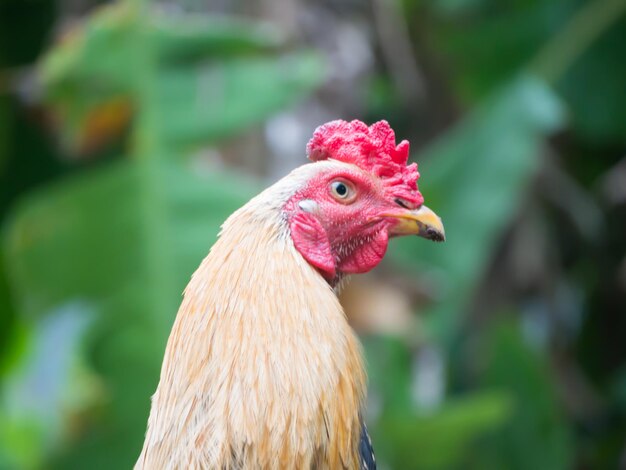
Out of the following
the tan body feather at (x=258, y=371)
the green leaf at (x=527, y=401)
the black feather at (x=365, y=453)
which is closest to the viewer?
the tan body feather at (x=258, y=371)

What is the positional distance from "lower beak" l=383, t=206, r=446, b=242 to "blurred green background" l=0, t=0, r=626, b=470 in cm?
197

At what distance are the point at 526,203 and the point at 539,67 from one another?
1056 mm

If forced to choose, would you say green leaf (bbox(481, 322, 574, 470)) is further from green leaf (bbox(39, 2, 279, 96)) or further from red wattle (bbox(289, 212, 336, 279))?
red wattle (bbox(289, 212, 336, 279))

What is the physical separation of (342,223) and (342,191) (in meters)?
0.08

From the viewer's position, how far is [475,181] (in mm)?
5629

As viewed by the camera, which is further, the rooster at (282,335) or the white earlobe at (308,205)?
the white earlobe at (308,205)

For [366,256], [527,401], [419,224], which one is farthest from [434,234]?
[527,401]

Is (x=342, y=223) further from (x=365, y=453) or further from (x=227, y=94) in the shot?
(x=227, y=94)

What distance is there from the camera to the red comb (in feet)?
8.23

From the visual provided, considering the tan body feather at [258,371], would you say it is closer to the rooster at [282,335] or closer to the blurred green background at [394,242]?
the rooster at [282,335]

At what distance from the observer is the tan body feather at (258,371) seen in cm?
221

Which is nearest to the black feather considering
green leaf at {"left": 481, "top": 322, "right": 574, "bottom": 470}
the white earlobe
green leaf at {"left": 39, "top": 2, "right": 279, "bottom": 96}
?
the white earlobe

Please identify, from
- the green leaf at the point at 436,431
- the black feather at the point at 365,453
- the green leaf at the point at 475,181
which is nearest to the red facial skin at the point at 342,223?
the black feather at the point at 365,453

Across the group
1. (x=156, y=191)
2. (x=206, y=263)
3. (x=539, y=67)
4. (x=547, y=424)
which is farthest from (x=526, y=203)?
(x=206, y=263)
